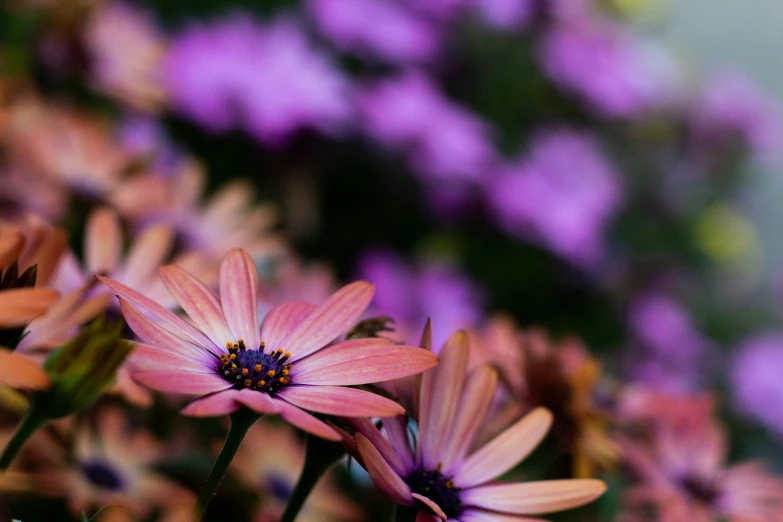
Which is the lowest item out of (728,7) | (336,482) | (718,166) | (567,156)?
(336,482)

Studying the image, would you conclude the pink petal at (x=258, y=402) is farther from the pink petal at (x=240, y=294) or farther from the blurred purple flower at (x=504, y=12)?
the blurred purple flower at (x=504, y=12)

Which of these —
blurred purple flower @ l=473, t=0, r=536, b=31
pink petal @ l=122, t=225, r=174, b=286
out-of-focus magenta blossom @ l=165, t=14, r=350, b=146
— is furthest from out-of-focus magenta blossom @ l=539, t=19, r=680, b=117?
pink petal @ l=122, t=225, r=174, b=286

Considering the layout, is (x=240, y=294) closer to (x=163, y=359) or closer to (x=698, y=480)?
(x=163, y=359)

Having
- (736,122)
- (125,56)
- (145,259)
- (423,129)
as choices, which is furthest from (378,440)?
(736,122)

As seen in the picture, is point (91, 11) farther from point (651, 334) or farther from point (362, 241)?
point (651, 334)

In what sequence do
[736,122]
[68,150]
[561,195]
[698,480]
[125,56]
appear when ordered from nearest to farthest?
1. [698,480]
2. [68,150]
3. [125,56]
4. [561,195]
5. [736,122]

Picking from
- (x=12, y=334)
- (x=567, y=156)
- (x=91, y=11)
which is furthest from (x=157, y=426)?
(x=567, y=156)
